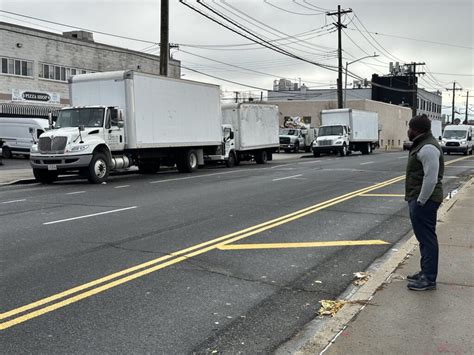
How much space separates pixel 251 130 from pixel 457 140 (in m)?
22.2

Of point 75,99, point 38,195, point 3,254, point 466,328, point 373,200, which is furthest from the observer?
point 75,99

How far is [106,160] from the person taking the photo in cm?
1752

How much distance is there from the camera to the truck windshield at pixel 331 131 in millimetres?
39375

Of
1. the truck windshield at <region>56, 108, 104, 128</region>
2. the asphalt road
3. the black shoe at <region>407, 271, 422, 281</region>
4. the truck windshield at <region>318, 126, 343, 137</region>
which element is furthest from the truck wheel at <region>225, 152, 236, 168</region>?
the black shoe at <region>407, 271, 422, 281</region>

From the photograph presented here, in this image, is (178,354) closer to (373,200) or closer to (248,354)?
(248,354)

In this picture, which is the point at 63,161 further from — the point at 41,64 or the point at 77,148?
the point at 41,64

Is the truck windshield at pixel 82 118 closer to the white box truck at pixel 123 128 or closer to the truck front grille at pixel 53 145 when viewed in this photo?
the white box truck at pixel 123 128

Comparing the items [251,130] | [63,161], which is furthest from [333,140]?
[63,161]

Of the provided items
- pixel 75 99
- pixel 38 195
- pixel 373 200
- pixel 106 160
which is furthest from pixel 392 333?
pixel 75 99

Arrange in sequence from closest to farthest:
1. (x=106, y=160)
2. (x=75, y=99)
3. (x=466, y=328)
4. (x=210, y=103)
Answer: (x=466, y=328) → (x=106, y=160) → (x=75, y=99) → (x=210, y=103)

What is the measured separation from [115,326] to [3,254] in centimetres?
318

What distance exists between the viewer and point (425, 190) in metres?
5.13

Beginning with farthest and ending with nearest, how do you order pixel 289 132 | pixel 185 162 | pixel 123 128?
pixel 289 132 → pixel 185 162 → pixel 123 128

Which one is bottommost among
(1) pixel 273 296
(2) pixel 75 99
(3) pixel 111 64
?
(1) pixel 273 296
